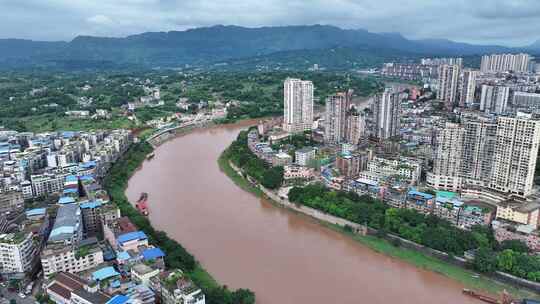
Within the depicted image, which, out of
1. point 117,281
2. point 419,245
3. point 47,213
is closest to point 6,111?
point 47,213

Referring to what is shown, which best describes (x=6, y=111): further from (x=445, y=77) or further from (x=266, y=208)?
(x=445, y=77)

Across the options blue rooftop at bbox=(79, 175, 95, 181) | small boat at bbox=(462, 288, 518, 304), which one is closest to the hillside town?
small boat at bbox=(462, 288, 518, 304)

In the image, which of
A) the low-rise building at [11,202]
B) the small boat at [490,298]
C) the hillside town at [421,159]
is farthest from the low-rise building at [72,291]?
the hillside town at [421,159]

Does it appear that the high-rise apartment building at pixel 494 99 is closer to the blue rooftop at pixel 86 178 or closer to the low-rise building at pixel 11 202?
the blue rooftop at pixel 86 178

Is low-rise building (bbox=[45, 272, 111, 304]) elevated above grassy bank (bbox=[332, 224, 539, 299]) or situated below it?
above

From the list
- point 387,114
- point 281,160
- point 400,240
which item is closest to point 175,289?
point 400,240

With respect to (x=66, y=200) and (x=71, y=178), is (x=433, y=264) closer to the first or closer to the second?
(x=66, y=200)

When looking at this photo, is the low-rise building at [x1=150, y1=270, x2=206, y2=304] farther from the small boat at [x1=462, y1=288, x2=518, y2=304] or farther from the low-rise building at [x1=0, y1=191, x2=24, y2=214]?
the low-rise building at [x1=0, y1=191, x2=24, y2=214]
